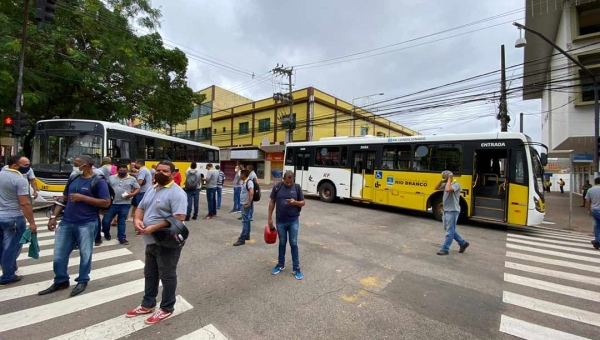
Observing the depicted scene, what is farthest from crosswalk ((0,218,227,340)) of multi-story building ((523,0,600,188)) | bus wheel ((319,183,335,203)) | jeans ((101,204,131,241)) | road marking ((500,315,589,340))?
multi-story building ((523,0,600,188))

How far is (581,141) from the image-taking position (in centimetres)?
1528

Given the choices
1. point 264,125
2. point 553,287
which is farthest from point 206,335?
point 264,125

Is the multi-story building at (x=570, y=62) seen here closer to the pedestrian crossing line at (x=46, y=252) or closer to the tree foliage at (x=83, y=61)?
the pedestrian crossing line at (x=46, y=252)

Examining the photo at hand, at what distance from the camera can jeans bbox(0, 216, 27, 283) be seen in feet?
13.0

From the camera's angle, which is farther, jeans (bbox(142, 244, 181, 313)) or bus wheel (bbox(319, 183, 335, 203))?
bus wheel (bbox(319, 183, 335, 203))

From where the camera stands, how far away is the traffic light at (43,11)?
23.6 feet

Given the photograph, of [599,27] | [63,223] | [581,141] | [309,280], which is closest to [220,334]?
[309,280]

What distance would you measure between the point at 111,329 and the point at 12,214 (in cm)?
250

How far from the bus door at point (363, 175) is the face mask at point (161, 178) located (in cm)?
1025

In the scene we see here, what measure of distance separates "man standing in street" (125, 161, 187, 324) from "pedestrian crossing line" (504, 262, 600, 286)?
6.15 m

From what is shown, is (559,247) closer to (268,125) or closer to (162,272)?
(162,272)

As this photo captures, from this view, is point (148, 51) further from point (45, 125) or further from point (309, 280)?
point (309, 280)

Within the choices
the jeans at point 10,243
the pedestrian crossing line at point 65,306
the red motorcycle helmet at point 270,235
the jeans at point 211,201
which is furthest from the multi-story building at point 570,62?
the jeans at point 10,243

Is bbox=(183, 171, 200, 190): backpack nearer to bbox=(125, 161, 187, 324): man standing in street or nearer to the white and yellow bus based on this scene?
bbox=(125, 161, 187, 324): man standing in street
